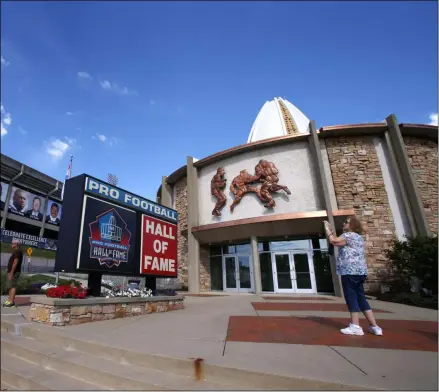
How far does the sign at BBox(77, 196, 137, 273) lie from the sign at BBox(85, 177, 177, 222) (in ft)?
0.65

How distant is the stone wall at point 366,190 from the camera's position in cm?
1234

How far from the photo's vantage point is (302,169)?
46.9ft

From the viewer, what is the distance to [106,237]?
19.8 ft

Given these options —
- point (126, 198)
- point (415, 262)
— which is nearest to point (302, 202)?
point (415, 262)

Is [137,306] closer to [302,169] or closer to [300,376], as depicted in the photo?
[300,376]

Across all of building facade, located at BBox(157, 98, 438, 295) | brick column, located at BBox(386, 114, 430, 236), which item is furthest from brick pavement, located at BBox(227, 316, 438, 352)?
brick column, located at BBox(386, 114, 430, 236)

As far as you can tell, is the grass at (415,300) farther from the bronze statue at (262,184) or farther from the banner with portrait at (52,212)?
the banner with portrait at (52,212)

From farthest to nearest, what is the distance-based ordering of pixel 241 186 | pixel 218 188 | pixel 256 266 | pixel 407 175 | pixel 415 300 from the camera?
pixel 218 188
pixel 241 186
pixel 256 266
pixel 407 175
pixel 415 300

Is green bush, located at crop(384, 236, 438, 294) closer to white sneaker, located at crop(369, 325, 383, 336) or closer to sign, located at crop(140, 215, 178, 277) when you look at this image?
white sneaker, located at crop(369, 325, 383, 336)

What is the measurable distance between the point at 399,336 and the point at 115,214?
248 inches

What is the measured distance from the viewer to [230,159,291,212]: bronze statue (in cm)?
1423

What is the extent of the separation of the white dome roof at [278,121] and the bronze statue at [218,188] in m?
10.6

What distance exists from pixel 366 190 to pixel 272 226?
210 inches

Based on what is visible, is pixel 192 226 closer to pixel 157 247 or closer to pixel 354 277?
pixel 157 247
